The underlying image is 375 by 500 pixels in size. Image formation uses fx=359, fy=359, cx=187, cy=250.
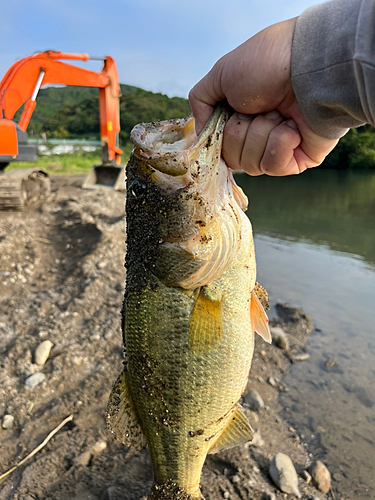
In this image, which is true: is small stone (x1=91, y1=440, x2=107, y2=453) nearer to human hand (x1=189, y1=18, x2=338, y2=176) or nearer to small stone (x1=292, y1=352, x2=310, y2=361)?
human hand (x1=189, y1=18, x2=338, y2=176)

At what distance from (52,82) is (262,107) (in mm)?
11126

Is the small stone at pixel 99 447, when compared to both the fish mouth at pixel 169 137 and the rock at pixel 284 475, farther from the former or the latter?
the fish mouth at pixel 169 137

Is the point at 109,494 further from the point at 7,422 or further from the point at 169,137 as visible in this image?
the point at 169,137

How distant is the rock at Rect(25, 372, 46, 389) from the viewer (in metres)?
3.85

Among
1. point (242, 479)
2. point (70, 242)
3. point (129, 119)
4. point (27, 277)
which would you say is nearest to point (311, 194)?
point (70, 242)

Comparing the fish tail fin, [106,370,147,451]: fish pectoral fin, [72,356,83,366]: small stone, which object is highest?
[106,370,147,451]: fish pectoral fin

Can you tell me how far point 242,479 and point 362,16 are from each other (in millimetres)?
3257

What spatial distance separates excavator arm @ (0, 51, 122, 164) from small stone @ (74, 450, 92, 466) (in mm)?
7829

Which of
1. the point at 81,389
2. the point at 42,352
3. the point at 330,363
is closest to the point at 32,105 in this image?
the point at 42,352

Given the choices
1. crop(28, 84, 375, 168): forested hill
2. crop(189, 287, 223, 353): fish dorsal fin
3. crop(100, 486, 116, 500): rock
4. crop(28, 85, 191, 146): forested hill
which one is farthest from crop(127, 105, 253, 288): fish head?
crop(28, 85, 191, 146): forested hill

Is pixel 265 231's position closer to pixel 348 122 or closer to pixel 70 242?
pixel 70 242

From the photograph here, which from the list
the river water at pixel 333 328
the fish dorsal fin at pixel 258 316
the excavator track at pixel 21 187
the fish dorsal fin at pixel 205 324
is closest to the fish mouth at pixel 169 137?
the fish dorsal fin at pixel 205 324

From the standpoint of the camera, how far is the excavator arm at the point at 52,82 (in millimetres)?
9438

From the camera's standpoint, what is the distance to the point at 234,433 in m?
2.40
